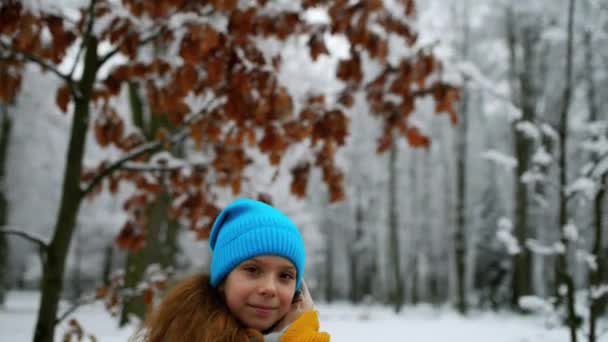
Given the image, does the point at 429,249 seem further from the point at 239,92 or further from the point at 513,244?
the point at 239,92

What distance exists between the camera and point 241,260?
161cm

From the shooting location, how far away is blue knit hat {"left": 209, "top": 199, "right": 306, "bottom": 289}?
161 cm

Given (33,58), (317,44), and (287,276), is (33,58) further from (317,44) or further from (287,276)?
(287,276)

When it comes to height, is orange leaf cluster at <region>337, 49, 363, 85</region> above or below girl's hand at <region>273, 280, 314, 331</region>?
above

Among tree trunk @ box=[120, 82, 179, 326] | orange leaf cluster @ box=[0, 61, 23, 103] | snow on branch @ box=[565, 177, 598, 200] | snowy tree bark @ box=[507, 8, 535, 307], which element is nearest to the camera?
orange leaf cluster @ box=[0, 61, 23, 103]

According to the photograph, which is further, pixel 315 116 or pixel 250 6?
pixel 315 116

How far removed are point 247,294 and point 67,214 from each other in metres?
1.31

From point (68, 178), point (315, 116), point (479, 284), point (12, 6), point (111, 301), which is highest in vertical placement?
point (12, 6)

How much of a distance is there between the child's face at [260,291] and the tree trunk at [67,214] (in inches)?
46.4

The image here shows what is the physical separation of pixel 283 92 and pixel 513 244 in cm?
289

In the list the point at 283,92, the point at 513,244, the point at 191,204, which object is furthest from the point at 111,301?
the point at 513,244

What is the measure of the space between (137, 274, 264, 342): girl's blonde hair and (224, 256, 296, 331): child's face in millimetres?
47

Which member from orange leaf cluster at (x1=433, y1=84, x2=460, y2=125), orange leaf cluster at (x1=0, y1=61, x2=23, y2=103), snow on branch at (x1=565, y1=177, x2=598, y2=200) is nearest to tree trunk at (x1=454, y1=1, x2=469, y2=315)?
snow on branch at (x1=565, y1=177, x2=598, y2=200)

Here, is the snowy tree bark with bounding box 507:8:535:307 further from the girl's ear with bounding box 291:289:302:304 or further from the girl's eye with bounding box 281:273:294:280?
the girl's eye with bounding box 281:273:294:280
